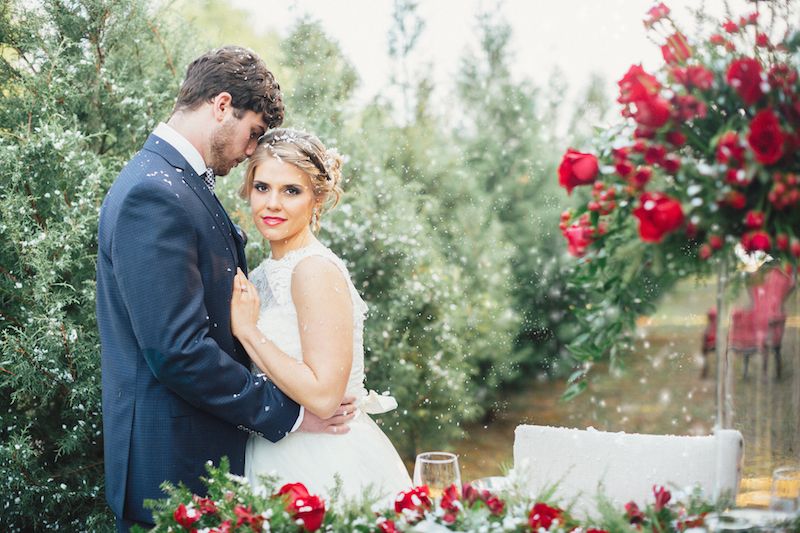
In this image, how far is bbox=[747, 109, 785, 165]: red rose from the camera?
1.36 metres

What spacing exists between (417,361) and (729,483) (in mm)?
4279

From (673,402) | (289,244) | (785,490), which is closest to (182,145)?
(289,244)

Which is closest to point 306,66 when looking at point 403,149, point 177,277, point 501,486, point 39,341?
point 403,149

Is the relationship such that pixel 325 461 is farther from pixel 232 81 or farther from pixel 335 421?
pixel 232 81

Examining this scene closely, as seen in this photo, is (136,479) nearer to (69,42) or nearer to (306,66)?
(69,42)

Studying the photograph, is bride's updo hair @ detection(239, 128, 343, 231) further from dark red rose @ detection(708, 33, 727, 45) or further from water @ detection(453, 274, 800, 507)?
dark red rose @ detection(708, 33, 727, 45)

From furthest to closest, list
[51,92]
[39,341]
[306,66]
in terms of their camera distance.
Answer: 1. [306,66]
2. [51,92]
3. [39,341]

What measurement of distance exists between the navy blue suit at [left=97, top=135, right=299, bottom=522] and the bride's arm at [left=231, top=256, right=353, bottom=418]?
0.17ft

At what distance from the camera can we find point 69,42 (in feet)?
14.1

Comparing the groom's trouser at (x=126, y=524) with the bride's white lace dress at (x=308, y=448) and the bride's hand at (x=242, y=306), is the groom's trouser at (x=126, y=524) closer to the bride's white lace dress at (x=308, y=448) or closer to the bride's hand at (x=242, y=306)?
the bride's white lace dress at (x=308, y=448)

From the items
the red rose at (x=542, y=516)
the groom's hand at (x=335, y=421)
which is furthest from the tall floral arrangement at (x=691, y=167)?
the groom's hand at (x=335, y=421)

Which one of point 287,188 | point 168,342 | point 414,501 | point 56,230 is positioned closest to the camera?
point 414,501

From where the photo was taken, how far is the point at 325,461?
259 cm

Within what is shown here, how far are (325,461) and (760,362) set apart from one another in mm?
1431
